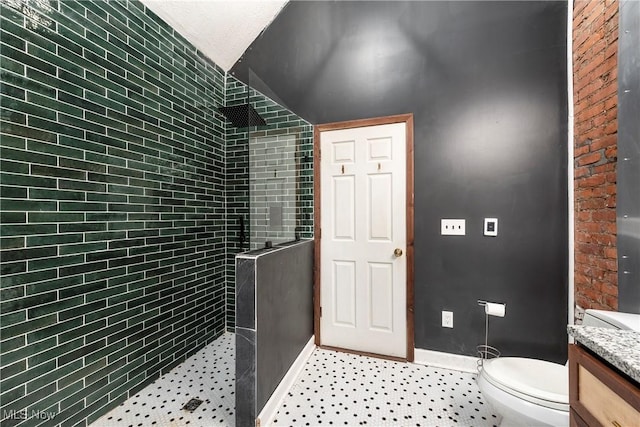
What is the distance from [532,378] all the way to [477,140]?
1.55m

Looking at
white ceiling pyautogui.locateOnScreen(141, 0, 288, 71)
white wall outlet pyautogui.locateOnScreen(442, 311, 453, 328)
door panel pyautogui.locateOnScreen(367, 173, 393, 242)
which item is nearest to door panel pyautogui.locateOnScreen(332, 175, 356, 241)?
door panel pyautogui.locateOnScreen(367, 173, 393, 242)

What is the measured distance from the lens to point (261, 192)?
1.97m

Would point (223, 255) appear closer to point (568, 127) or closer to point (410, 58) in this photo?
point (410, 58)

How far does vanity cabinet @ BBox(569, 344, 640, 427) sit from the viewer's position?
66 centimetres

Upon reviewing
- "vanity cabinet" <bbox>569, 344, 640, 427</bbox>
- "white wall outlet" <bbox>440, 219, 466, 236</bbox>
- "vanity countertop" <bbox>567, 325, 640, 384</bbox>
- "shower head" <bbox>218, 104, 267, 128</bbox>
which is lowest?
"vanity cabinet" <bbox>569, 344, 640, 427</bbox>

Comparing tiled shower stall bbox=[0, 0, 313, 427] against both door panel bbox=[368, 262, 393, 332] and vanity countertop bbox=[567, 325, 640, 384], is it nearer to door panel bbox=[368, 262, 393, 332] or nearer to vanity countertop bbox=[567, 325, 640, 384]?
door panel bbox=[368, 262, 393, 332]

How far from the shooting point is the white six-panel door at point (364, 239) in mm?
2238

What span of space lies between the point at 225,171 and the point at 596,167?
292 centimetres

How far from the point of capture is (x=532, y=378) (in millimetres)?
1396

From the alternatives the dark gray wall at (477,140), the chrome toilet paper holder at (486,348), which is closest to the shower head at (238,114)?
the dark gray wall at (477,140)

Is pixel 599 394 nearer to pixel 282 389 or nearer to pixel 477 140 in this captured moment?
pixel 282 389

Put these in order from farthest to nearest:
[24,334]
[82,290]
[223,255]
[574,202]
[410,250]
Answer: [223,255], [410,250], [574,202], [82,290], [24,334]

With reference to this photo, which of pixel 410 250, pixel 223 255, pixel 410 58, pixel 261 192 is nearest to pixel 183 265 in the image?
pixel 223 255

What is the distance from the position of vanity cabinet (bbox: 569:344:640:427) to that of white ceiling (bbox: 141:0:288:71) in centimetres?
303
